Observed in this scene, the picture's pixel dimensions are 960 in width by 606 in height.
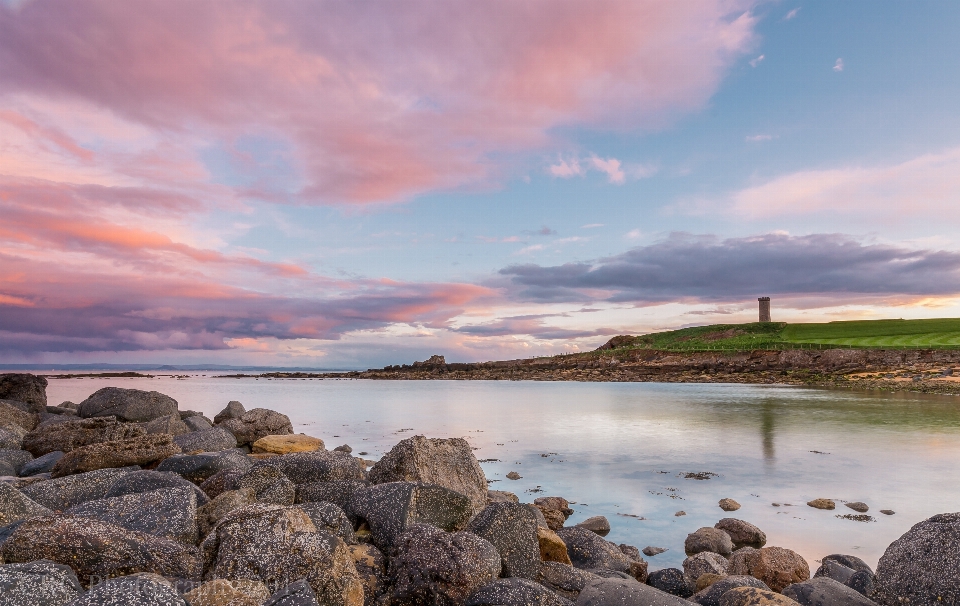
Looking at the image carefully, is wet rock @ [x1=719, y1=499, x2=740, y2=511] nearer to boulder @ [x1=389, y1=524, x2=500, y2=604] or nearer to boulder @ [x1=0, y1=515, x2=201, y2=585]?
boulder @ [x1=389, y1=524, x2=500, y2=604]

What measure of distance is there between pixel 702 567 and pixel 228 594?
581 centimetres

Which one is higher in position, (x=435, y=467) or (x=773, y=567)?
(x=435, y=467)

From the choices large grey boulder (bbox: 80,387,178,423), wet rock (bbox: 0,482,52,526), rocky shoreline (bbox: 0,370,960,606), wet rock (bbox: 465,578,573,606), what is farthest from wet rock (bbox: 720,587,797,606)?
large grey boulder (bbox: 80,387,178,423)

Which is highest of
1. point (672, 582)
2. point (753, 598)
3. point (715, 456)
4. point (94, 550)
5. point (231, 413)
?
point (94, 550)

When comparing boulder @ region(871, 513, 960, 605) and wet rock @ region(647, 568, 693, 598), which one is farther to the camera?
wet rock @ region(647, 568, 693, 598)

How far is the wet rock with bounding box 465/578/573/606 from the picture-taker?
14.2 ft

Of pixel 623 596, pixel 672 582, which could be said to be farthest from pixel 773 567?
pixel 623 596

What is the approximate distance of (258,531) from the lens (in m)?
4.32

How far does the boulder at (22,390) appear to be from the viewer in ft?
62.0

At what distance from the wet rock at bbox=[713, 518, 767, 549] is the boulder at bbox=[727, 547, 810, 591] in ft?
5.40

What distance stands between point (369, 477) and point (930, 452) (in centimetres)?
1654

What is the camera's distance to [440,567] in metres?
4.71

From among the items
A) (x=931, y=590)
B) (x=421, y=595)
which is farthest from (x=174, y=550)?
(x=931, y=590)

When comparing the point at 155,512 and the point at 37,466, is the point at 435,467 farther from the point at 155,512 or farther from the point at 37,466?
the point at 37,466
